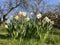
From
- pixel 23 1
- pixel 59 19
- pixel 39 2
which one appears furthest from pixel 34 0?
pixel 59 19

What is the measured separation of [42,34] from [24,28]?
2.66 ft

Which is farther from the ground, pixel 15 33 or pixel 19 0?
pixel 19 0

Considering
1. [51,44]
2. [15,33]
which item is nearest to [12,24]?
[15,33]

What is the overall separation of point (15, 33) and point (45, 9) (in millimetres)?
29090

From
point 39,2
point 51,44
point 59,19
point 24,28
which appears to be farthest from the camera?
point 39,2

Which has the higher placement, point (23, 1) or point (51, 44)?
point (23, 1)

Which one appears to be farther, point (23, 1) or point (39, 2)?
point (39, 2)

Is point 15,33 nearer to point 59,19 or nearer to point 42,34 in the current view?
point 42,34

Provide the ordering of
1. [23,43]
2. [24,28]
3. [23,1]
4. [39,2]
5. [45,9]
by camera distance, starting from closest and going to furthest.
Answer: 1. [23,43]
2. [24,28]
3. [23,1]
4. [39,2]
5. [45,9]

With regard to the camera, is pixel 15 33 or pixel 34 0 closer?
pixel 15 33

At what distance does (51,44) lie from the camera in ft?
31.7

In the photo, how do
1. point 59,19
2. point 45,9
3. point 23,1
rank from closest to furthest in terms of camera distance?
1. point 59,19
2. point 23,1
3. point 45,9

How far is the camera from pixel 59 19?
27078mm

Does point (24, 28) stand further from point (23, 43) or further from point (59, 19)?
point (59, 19)
